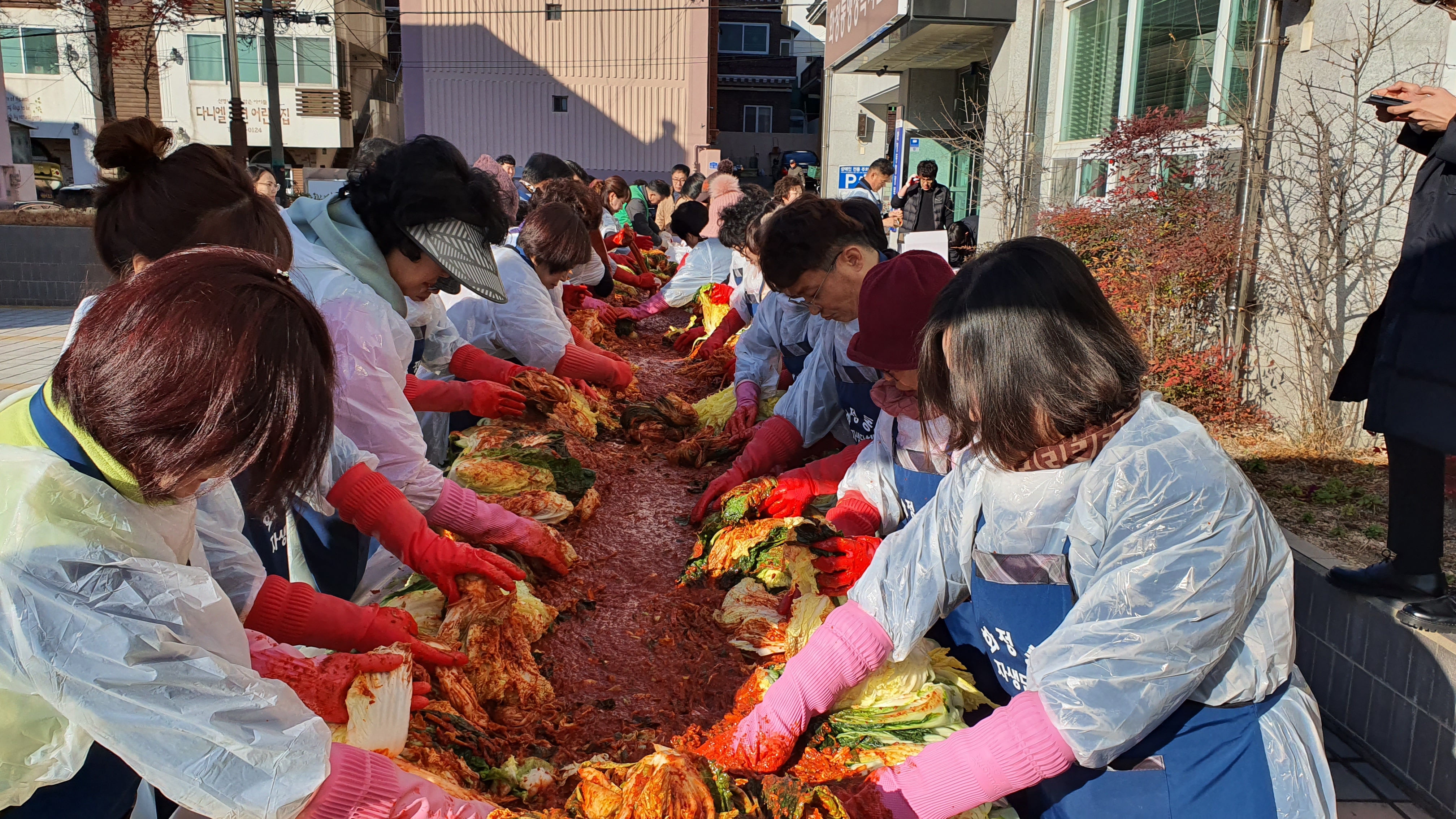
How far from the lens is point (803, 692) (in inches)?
71.4

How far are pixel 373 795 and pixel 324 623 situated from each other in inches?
25.2

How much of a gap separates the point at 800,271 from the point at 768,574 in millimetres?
1119

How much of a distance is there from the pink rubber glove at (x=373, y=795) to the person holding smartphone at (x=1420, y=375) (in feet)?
8.29

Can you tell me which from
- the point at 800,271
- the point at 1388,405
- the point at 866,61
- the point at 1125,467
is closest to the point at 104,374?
the point at 1125,467

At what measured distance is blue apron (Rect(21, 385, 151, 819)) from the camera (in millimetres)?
1199

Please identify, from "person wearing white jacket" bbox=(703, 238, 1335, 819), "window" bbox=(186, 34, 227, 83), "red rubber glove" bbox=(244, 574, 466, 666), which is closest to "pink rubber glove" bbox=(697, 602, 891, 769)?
"person wearing white jacket" bbox=(703, 238, 1335, 819)

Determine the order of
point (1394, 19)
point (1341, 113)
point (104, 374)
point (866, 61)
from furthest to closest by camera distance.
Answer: point (866, 61) < point (1341, 113) < point (1394, 19) < point (104, 374)

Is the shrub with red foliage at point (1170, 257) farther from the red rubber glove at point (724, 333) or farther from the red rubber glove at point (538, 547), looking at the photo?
the red rubber glove at point (538, 547)

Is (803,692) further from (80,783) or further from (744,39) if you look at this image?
(744,39)

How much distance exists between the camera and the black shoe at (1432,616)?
2506 mm

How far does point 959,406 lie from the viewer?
1.62 meters

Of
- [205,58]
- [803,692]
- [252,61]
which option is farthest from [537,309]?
[205,58]

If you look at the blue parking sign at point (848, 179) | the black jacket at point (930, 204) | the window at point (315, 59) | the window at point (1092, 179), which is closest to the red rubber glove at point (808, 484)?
the window at point (1092, 179)

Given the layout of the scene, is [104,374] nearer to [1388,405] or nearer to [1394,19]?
[1388,405]
